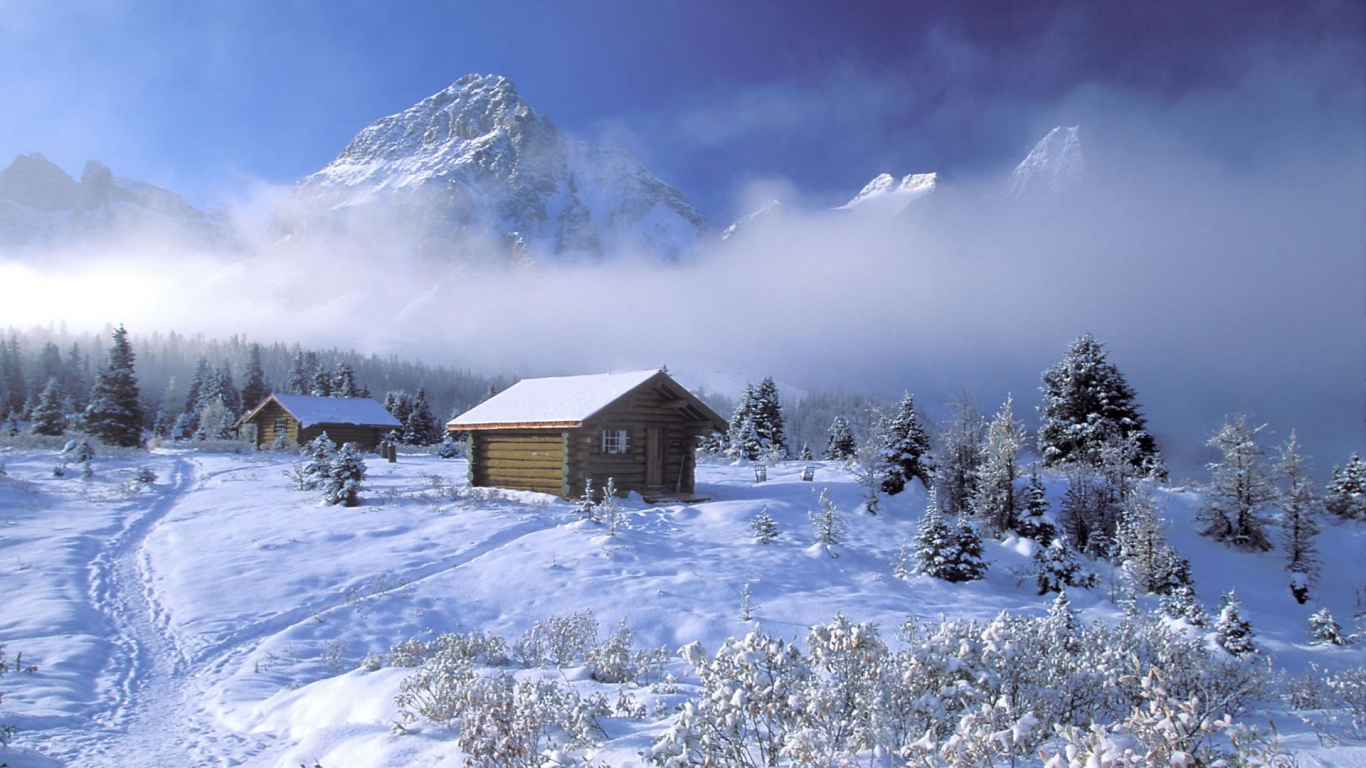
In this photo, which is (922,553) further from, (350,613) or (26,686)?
(26,686)

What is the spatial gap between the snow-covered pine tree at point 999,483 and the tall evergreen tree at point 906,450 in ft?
12.3

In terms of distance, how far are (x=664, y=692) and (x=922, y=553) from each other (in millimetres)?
10743

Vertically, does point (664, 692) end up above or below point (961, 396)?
below

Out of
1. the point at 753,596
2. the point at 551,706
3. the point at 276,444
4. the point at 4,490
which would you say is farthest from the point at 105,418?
the point at 551,706

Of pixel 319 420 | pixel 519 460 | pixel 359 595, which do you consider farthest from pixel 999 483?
pixel 319 420

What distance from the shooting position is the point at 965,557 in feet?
50.5

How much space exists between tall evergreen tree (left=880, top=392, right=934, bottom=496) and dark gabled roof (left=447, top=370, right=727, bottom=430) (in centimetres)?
719

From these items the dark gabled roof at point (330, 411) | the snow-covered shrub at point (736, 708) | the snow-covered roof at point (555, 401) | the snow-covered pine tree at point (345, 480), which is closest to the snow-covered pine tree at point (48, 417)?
the dark gabled roof at point (330, 411)

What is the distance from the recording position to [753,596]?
476 inches

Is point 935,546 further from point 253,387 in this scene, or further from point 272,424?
point 253,387

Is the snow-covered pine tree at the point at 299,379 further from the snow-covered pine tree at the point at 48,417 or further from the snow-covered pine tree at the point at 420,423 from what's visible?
the snow-covered pine tree at the point at 48,417

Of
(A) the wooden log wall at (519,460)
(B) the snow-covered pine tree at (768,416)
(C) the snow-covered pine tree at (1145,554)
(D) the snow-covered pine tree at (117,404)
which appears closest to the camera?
(C) the snow-covered pine tree at (1145,554)

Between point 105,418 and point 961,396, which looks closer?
point 961,396

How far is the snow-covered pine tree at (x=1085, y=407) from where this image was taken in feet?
90.5
